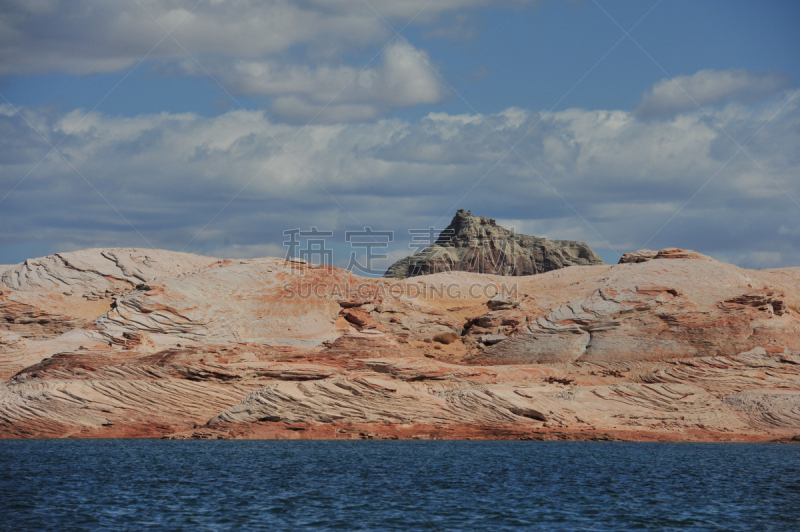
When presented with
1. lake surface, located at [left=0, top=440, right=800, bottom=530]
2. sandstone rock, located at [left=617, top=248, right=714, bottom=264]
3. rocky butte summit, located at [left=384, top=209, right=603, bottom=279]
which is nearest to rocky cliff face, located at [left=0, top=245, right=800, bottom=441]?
sandstone rock, located at [left=617, top=248, right=714, bottom=264]

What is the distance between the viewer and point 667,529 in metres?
26.0

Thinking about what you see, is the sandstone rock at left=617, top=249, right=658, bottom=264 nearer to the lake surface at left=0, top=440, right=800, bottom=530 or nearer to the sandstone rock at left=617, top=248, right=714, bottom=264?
the sandstone rock at left=617, top=248, right=714, bottom=264

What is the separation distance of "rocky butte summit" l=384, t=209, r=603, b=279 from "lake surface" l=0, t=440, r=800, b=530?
62.9m

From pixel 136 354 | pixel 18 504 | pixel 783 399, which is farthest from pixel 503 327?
pixel 18 504

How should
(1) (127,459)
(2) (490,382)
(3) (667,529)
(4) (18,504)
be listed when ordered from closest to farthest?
(3) (667,529) < (4) (18,504) < (1) (127,459) < (2) (490,382)

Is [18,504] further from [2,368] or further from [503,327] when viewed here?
[503,327]

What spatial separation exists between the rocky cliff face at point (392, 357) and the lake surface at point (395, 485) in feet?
7.07

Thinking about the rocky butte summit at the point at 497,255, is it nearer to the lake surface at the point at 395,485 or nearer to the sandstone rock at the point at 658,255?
the sandstone rock at the point at 658,255

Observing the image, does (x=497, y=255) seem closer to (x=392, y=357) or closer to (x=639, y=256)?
(x=639, y=256)

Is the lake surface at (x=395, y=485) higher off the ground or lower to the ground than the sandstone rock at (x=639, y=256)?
lower

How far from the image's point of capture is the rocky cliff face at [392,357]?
48.2 m

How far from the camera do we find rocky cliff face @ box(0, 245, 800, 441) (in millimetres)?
48188

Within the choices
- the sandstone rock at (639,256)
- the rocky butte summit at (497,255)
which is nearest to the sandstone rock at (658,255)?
the sandstone rock at (639,256)

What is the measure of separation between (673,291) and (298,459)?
31118 mm
